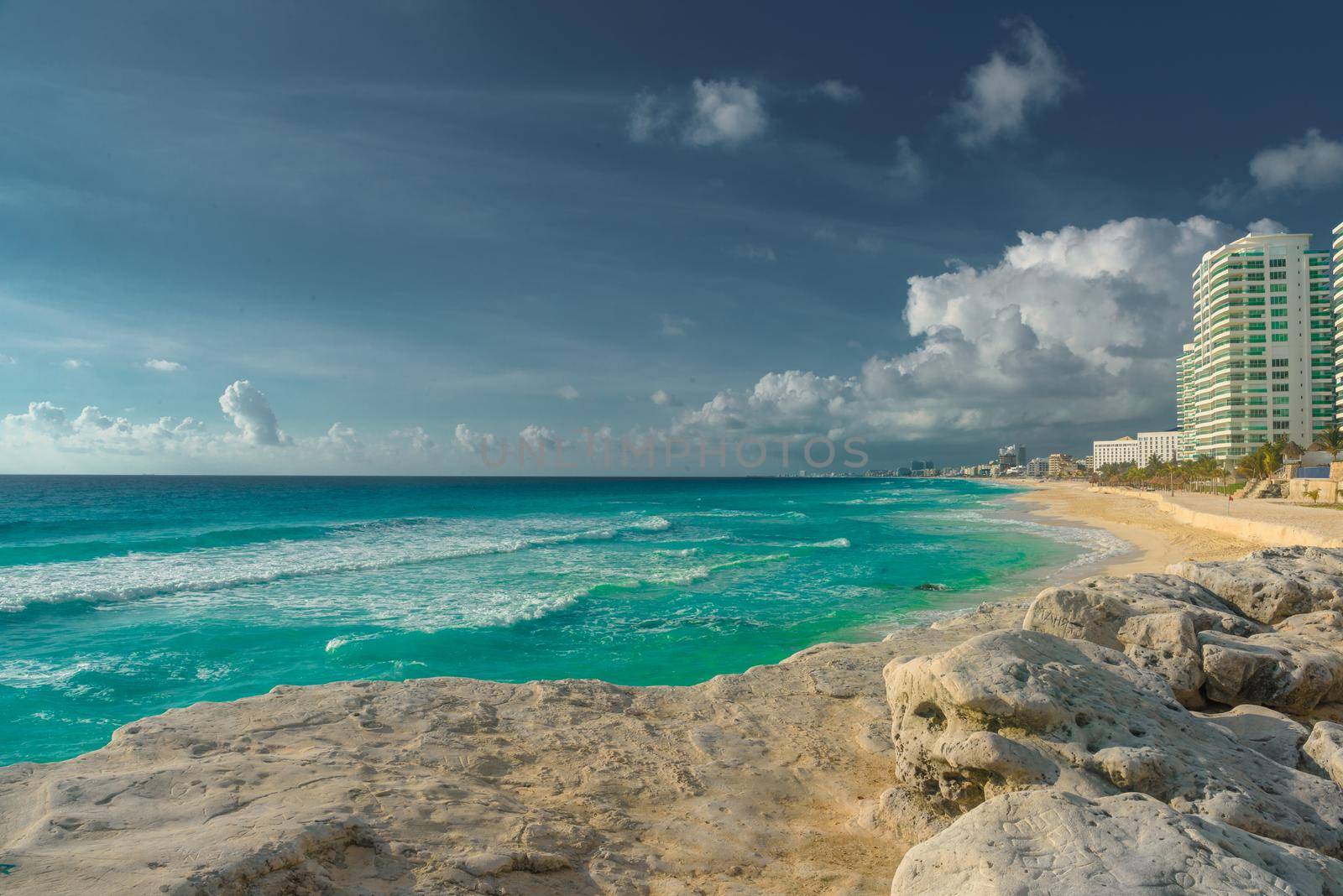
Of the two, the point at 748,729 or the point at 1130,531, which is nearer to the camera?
the point at 748,729

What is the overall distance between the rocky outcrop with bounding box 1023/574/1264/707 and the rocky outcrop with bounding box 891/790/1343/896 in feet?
11.8

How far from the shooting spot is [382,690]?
7.75 metres

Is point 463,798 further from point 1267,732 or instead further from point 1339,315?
point 1339,315

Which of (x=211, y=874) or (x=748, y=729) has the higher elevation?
(x=211, y=874)

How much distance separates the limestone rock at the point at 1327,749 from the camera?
16.7ft

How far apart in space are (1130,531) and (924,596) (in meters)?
24.8

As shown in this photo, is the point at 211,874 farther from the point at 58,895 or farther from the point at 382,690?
the point at 382,690

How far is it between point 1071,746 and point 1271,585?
8.23 meters

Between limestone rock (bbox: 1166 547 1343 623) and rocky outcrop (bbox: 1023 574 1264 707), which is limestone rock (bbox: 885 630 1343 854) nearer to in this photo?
rocky outcrop (bbox: 1023 574 1264 707)

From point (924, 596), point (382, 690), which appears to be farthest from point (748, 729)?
point (924, 596)

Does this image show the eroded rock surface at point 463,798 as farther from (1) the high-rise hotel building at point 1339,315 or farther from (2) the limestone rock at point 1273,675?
(1) the high-rise hotel building at point 1339,315

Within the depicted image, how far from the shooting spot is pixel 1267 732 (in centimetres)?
570

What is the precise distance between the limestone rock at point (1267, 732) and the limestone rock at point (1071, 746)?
419 millimetres

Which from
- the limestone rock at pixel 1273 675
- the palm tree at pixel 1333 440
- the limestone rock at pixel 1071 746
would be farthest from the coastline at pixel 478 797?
the palm tree at pixel 1333 440
